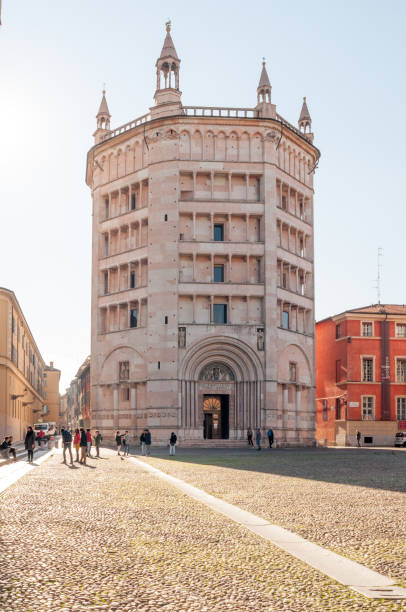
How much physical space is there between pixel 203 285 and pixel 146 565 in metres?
49.9

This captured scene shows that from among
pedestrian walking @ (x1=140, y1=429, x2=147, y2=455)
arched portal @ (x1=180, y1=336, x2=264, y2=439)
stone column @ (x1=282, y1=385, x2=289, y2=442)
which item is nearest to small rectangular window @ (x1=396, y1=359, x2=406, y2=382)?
stone column @ (x1=282, y1=385, x2=289, y2=442)

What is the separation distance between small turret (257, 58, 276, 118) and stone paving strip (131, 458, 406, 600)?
51.4m

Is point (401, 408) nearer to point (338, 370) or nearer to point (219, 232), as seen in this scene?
point (338, 370)

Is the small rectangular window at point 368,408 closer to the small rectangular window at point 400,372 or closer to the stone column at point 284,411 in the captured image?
the small rectangular window at point 400,372

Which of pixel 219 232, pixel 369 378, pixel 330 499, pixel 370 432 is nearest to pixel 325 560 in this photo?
pixel 330 499

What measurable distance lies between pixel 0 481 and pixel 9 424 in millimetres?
40836

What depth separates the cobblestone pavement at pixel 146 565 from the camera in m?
7.65

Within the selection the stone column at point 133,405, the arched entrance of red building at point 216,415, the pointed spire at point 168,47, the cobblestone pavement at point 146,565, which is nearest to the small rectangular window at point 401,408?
the arched entrance of red building at point 216,415

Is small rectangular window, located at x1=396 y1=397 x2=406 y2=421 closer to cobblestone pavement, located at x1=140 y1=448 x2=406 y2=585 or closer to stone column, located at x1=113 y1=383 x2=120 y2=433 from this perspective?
stone column, located at x1=113 y1=383 x2=120 y2=433

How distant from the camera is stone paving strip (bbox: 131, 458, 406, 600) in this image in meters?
8.21

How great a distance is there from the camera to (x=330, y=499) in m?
18.0

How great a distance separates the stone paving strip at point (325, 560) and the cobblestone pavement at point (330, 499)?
0.23 metres

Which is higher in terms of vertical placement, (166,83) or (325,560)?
(166,83)

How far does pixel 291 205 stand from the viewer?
65.9 m
